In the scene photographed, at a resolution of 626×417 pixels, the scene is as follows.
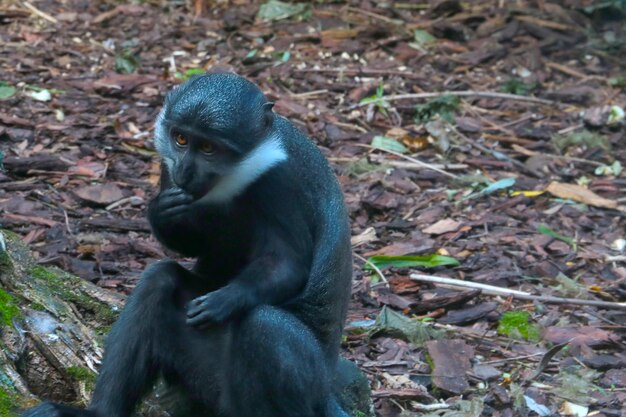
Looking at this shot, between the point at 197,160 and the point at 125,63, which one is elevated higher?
the point at 197,160

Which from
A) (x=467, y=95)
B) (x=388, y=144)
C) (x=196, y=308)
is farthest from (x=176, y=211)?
(x=467, y=95)

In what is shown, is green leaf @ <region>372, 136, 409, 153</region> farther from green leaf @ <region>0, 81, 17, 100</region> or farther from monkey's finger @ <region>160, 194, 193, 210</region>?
monkey's finger @ <region>160, 194, 193, 210</region>

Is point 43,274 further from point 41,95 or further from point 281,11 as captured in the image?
point 281,11

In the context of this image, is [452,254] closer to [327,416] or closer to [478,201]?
[478,201]

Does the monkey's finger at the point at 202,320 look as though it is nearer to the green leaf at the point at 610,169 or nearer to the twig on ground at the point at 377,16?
the green leaf at the point at 610,169

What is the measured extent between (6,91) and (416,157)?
401cm

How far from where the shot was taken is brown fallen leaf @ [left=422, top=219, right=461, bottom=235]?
835 centimetres

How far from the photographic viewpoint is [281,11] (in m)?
12.2

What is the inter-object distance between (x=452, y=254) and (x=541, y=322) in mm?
1103

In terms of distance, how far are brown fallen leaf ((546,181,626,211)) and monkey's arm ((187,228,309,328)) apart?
4605 millimetres

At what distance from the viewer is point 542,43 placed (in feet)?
39.2

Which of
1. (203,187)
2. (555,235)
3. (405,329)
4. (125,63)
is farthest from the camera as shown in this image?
(125,63)

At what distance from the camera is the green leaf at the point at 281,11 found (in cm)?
1209

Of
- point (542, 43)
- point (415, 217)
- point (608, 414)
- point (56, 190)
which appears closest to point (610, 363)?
point (608, 414)
